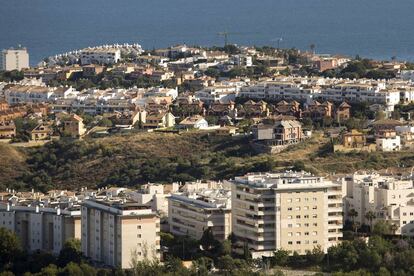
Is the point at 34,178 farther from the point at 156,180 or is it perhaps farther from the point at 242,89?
the point at 242,89

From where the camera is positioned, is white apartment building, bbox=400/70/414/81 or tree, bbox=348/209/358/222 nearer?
tree, bbox=348/209/358/222

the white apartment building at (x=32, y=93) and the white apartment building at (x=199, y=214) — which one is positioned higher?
the white apartment building at (x=32, y=93)

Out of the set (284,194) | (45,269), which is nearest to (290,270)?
(284,194)

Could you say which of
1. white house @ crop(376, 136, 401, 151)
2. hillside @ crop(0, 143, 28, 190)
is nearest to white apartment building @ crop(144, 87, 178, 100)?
hillside @ crop(0, 143, 28, 190)

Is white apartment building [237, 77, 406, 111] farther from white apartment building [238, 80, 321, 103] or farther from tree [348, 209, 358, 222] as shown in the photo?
tree [348, 209, 358, 222]

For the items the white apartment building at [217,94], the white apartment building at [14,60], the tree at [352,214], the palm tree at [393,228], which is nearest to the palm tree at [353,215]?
the tree at [352,214]

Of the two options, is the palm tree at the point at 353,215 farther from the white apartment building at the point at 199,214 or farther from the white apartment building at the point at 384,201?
the white apartment building at the point at 199,214
